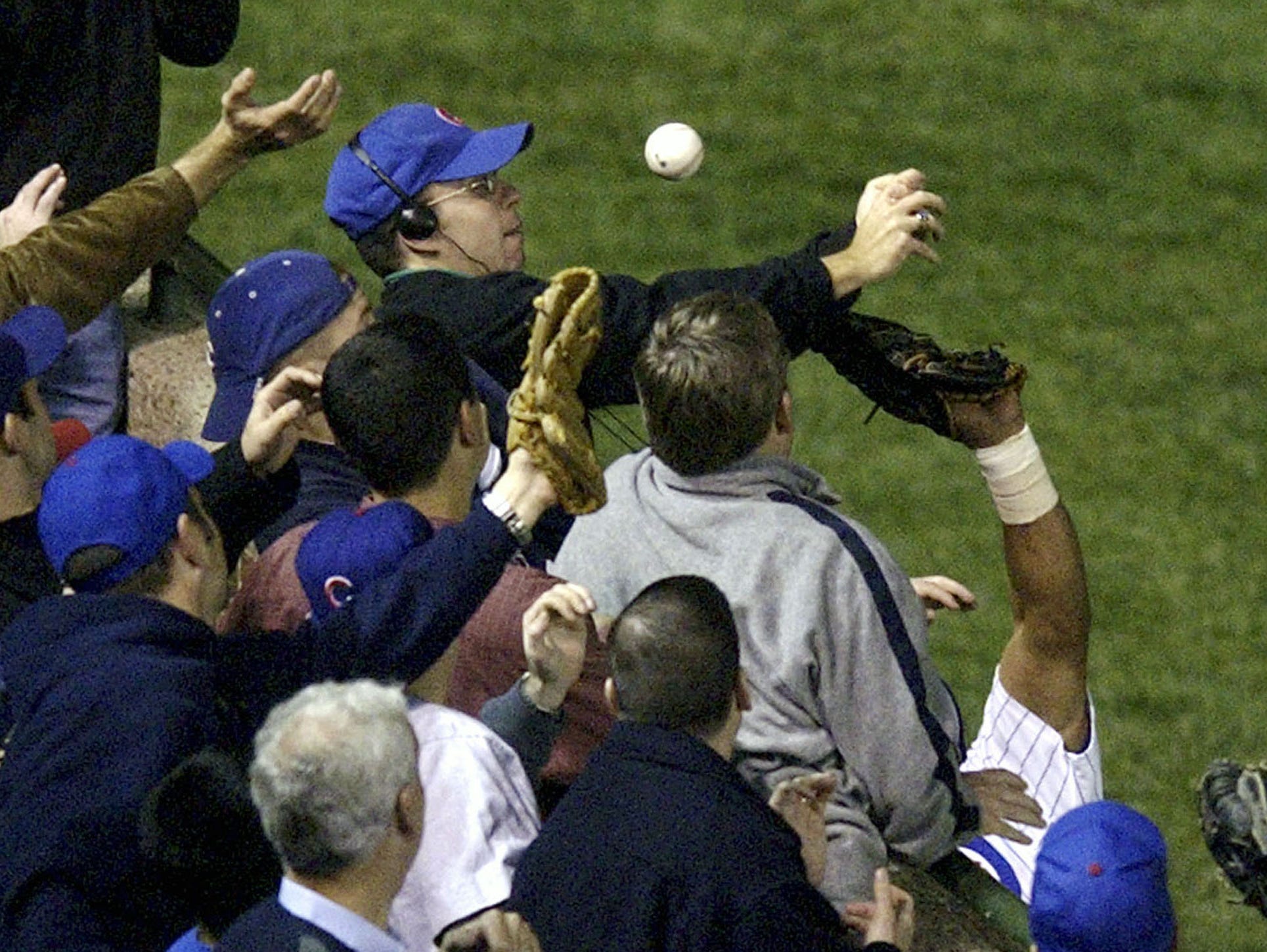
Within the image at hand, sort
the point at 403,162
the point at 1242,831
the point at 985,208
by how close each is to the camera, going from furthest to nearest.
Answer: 1. the point at 985,208
2. the point at 403,162
3. the point at 1242,831

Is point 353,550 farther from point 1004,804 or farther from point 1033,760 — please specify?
point 1033,760

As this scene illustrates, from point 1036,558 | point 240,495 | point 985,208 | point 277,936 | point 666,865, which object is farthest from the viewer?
point 985,208

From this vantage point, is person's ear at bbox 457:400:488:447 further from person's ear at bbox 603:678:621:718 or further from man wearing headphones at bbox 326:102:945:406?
person's ear at bbox 603:678:621:718

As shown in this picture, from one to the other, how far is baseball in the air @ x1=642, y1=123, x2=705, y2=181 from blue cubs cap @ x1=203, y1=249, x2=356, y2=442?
0.96m

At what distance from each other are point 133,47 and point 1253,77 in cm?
520

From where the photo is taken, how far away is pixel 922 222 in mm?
4531

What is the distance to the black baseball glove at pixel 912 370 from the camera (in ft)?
14.5

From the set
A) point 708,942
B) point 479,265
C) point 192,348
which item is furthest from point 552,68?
point 708,942

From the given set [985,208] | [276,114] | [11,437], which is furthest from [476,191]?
[985,208]

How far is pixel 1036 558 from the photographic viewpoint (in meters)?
4.55

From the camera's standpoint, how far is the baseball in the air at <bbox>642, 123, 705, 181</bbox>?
212 inches

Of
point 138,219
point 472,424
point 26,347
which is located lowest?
point 138,219

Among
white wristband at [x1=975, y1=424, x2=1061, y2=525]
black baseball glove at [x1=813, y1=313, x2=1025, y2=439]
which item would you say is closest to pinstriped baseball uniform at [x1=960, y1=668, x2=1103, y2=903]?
white wristband at [x1=975, y1=424, x2=1061, y2=525]

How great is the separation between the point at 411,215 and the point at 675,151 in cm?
67
